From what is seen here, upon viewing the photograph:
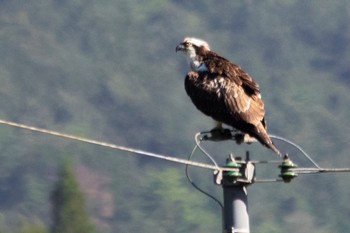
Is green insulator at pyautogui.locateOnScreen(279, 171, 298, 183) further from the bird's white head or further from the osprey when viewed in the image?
the bird's white head

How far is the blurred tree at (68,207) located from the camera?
57438 millimetres

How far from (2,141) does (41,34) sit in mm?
34407

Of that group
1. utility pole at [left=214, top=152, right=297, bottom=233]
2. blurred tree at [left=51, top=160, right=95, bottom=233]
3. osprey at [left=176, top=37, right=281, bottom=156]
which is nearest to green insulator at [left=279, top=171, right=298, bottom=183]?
utility pole at [left=214, top=152, right=297, bottom=233]

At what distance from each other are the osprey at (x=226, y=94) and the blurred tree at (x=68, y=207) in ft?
109

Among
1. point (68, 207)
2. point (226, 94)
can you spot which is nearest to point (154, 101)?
point (68, 207)

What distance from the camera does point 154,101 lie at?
126375 mm

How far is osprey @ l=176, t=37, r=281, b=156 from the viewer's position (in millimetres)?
21891

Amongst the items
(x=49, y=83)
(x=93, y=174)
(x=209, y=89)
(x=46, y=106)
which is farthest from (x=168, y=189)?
(x=209, y=89)

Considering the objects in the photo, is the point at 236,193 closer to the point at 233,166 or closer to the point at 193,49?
the point at 233,166

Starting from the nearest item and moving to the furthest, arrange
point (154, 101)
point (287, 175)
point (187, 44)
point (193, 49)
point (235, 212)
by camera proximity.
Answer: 1. point (235, 212)
2. point (287, 175)
3. point (193, 49)
4. point (187, 44)
5. point (154, 101)

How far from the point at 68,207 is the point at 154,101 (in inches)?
2576

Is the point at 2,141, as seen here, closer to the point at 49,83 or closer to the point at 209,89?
the point at 49,83

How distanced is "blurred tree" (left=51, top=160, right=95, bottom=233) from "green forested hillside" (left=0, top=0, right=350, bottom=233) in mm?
9706

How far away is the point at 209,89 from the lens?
76.1 ft
